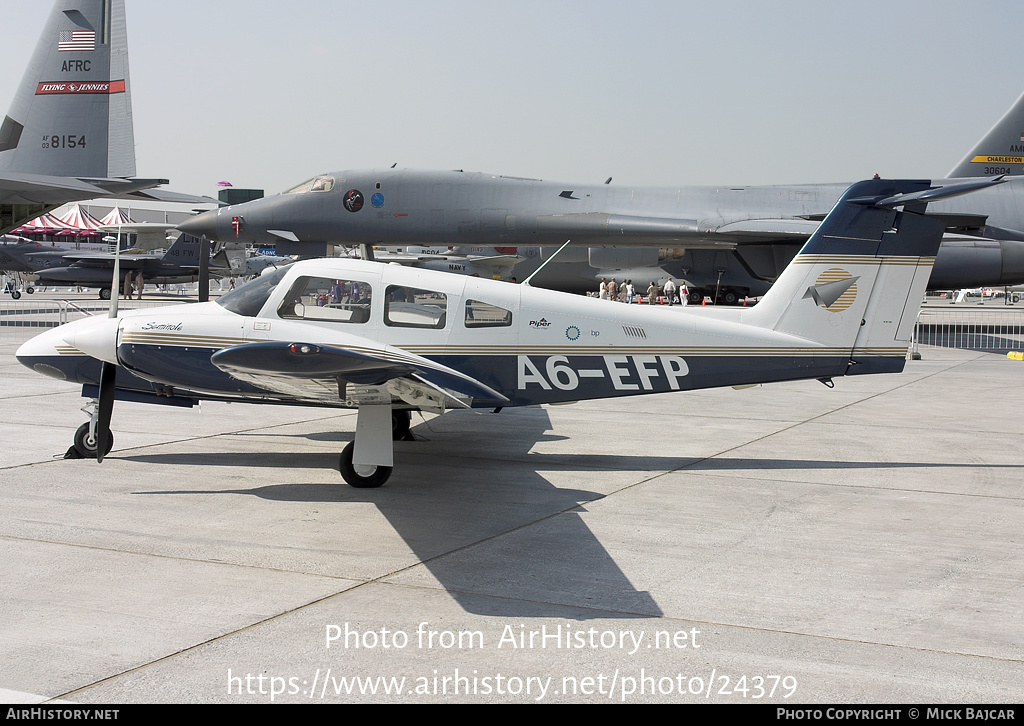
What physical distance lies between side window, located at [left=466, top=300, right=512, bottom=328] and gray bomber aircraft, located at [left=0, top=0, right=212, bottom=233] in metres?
21.2

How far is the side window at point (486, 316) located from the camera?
29.8 feet

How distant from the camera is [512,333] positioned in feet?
29.8

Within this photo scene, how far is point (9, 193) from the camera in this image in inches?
1002

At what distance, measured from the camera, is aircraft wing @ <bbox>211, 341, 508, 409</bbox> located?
22.6 ft

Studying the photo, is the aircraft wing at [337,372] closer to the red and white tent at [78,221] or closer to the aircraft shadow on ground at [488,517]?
the aircraft shadow on ground at [488,517]

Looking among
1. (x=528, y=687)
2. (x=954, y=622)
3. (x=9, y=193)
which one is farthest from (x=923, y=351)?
(x=9, y=193)

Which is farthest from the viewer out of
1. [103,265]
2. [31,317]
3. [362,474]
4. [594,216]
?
[103,265]

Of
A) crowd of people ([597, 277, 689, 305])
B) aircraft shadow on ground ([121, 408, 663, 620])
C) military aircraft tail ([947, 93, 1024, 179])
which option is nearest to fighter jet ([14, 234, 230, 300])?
crowd of people ([597, 277, 689, 305])

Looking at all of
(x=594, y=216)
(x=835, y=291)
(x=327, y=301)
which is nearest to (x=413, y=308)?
(x=327, y=301)

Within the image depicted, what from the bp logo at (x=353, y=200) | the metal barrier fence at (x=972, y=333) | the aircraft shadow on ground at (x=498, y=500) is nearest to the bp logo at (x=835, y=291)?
the aircraft shadow on ground at (x=498, y=500)

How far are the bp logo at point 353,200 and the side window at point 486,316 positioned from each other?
14.8m

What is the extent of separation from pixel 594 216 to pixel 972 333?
54.4ft

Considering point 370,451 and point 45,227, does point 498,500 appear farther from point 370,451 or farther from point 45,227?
point 45,227
